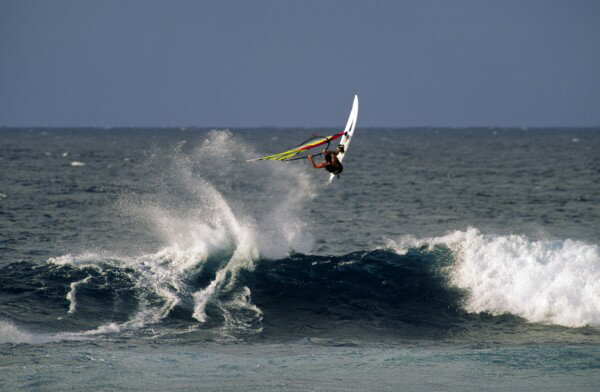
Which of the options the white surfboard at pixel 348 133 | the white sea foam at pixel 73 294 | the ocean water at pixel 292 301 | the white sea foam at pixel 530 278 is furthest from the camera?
the white sea foam at pixel 73 294

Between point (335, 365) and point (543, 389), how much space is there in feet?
12.5

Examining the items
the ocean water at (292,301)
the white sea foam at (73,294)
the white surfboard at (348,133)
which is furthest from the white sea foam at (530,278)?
the white sea foam at (73,294)

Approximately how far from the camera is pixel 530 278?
779 inches

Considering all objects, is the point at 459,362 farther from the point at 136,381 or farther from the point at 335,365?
the point at 136,381

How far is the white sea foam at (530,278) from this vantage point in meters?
18.4

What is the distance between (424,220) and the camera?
33.7 m

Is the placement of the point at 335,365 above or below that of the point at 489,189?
below

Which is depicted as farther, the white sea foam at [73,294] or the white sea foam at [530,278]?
the white sea foam at [73,294]

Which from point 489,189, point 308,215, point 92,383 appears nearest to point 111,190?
point 308,215

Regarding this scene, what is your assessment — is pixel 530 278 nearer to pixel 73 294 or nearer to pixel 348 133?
pixel 348 133

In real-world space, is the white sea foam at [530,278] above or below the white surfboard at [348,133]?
below

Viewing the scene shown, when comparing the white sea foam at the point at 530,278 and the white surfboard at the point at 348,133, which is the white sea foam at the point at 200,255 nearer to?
the white surfboard at the point at 348,133

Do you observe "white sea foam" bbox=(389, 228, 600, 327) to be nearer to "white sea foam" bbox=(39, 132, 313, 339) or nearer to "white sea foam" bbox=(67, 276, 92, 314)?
"white sea foam" bbox=(39, 132, 313, 339)

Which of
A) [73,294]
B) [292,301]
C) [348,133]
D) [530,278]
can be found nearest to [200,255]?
[292,301]
